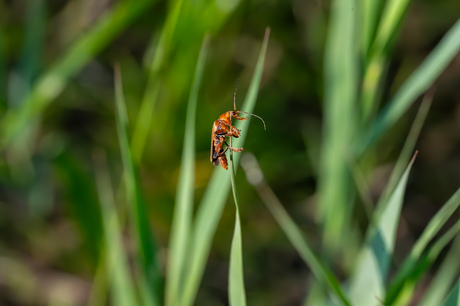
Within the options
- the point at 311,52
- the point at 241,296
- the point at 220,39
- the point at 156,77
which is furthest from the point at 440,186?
the point at 241,296

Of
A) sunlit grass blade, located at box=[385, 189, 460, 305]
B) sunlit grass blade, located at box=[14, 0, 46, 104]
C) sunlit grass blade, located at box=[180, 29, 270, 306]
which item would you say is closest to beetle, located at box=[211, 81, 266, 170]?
sunlit grass blade, located at box=[180, 29, 270, 306]

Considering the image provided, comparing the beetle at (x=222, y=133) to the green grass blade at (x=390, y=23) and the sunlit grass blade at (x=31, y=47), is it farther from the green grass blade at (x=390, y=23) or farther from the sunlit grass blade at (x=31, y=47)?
the sunlit grass blade at (x=31, y=47)

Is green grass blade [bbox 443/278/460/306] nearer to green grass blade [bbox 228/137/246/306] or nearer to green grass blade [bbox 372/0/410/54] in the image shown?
green grass blade [bbox 228/137/246/306]

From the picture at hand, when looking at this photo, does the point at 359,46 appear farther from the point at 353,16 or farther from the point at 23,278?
the point at 23,278

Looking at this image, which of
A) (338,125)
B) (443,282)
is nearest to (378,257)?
(443,282)

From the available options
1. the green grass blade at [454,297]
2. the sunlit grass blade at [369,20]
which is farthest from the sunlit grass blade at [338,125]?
the green grass blade at [454,297]

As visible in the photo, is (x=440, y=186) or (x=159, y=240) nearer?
(x=159, y=240)
